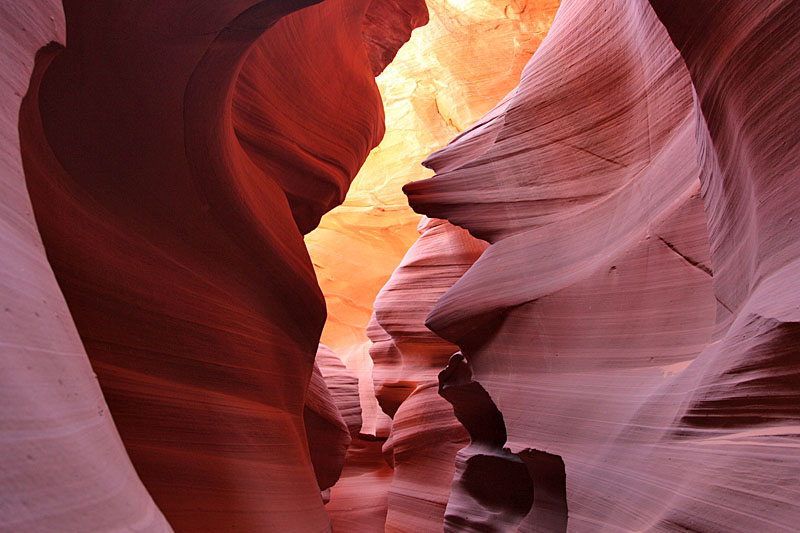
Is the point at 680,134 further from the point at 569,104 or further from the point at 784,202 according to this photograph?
the point at 784,202

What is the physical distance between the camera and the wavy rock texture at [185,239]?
74.2 inches

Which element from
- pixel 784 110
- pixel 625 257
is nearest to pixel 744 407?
pixel 784 110

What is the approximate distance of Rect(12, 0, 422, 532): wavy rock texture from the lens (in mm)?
1886

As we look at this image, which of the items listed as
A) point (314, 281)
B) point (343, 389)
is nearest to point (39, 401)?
point (314, 281)

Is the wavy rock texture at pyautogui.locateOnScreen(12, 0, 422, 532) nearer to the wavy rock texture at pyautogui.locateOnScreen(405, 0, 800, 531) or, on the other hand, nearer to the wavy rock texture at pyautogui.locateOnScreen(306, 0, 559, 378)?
the wavy rock texture at pyautogui.locateOnScreen(405, 0, 800, 531)

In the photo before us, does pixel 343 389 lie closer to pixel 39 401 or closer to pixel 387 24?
pixel 387 24

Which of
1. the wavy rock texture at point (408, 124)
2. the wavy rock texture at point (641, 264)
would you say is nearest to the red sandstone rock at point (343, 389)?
the wavy rock texture at point (408, 124)

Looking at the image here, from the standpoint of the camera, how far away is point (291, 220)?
3.06 m

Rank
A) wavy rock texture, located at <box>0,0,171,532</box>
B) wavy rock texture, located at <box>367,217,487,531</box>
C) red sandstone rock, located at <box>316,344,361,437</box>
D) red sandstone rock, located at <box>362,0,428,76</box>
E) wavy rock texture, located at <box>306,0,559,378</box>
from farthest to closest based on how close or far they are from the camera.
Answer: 1. wavy rock texture, located at <box>306,0,559,378</box>
2. red sandstone rock, located at <box>316,344,361,437</box>
3. wavy rock texture, located at <box>367,217,487,531</box>
4. red sandstone rock, located at <box>362,0,428,76</box>
5. wavy rock texture, located at <box>0,0,171,532</box>

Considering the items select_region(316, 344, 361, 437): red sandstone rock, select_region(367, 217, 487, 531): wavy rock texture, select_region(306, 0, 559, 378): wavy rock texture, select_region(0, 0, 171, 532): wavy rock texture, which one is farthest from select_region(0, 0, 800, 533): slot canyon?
select_region(306, 0, 559, 378): wavy rock texture

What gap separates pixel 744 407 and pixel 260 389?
183cm

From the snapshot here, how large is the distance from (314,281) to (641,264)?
5.39 feet

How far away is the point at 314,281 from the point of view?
3.14 meters

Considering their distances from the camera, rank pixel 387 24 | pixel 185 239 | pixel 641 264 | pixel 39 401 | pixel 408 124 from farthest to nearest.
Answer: pixel 408 124
pixel 387 24
pixel 185 239
pixel 641 264
pixel 39 401
